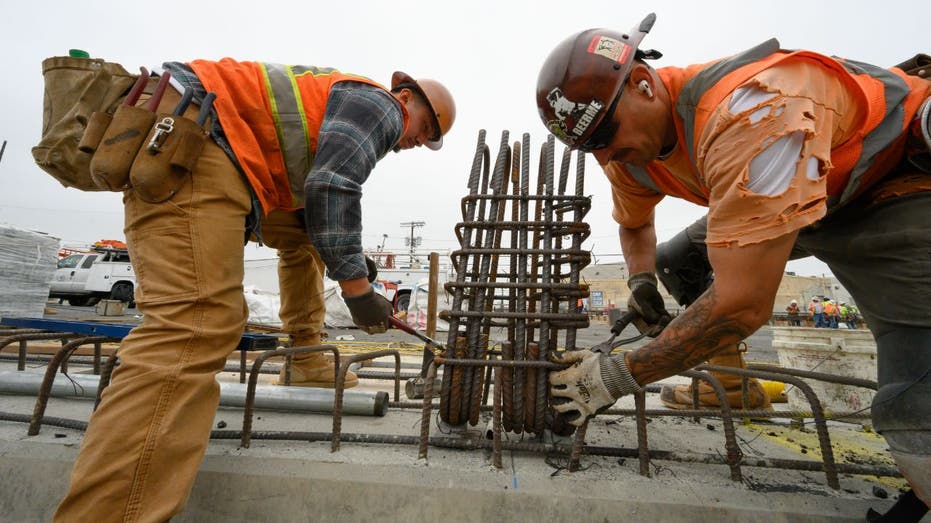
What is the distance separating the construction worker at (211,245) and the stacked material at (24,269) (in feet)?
29.2

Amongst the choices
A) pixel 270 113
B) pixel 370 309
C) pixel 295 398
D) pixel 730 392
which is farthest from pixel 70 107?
pixel 730 392

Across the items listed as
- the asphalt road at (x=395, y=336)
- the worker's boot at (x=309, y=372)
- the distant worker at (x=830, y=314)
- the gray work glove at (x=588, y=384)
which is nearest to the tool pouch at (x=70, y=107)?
the worker's boot at (x=309, y=372)

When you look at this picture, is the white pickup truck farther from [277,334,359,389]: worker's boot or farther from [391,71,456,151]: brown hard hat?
[391,71,456,151]: brown hard hat

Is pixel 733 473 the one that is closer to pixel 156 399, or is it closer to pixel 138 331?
pixel 156 399

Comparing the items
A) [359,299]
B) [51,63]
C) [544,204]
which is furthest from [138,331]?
[544,204]

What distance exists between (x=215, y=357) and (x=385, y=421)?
3.58 feet

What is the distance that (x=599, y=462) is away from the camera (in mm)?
1889

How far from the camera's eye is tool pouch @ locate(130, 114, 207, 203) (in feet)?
5.04

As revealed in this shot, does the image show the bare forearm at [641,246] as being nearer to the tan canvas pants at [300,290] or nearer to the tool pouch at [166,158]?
the tan canvas pants at [300,290]

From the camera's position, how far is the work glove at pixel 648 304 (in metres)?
2.61

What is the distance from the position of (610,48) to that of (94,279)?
2114 centimetres

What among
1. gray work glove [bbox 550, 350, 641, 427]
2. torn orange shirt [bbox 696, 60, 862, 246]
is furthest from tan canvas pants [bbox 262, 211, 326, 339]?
torn orange shirt [bbox 696, 60, 862, 246]

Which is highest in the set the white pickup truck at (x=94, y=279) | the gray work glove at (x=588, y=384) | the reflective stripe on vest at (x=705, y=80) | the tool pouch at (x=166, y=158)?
the reflective stripe on vest at (x=705, y=80)

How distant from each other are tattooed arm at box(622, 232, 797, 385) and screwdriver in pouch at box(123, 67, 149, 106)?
2225 millimetres
